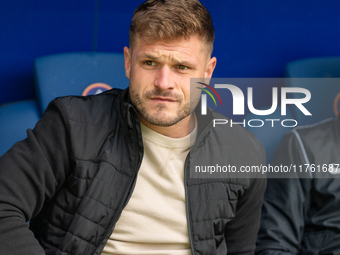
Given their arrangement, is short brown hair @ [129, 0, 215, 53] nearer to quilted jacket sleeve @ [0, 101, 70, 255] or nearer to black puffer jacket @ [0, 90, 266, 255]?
black puffer jacket @ [0, 90, 266, 255]

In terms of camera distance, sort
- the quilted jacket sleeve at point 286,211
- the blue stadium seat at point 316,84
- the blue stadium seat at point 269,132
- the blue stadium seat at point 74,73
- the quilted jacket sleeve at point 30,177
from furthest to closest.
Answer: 1. the blue stadium seat at point 316,84
2. the blue stadium seat at point 269,132
3. the blue stadium seat at point 74,73
4. the quilted jacket sleeve at point 286,211
5. the quilted jacket sleeve at point 30,177

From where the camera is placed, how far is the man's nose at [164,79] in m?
1.21

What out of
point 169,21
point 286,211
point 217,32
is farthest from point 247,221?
point 217,32

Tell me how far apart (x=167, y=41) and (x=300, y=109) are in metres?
0.93

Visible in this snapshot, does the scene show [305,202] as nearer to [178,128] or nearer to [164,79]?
[178,128]

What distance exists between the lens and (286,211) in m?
1.52

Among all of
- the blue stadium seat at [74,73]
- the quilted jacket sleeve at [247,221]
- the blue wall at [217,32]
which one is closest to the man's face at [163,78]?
the quilted jacket sleeve at [247,221]

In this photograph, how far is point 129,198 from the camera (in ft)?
3.95

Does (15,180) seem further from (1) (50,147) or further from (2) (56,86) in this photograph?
(2) (56,86)

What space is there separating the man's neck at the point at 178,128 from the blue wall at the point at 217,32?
2.45 feet

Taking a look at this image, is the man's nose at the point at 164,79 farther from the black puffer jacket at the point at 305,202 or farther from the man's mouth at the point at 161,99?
the black puffer jacket at the point at 305,202

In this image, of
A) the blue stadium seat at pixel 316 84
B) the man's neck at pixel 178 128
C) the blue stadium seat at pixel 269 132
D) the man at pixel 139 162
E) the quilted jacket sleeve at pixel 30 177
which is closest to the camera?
the quilted jacket sleeve at pixel 30 177

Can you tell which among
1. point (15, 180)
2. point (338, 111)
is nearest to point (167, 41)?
→ point (15, 180)

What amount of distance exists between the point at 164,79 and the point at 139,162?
0.25 meters
